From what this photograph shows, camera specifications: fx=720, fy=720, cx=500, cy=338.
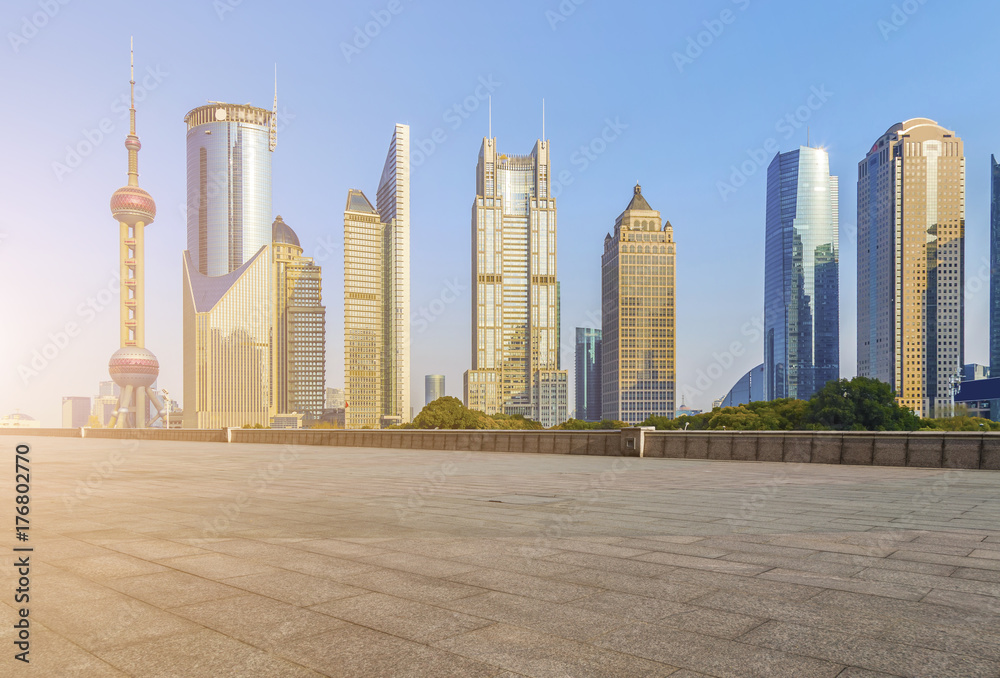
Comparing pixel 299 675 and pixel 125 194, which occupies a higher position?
pixel 125 194

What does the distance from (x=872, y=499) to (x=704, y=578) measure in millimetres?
6570

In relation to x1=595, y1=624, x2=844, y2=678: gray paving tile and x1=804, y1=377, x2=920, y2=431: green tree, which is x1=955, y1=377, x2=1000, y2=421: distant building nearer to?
x1=804, y1=377, x2=920, y2=431: green tree

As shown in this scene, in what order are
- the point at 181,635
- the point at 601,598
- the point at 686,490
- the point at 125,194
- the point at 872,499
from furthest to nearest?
1. the point at 125,194
2. the point at 686,490
3. the point at 872,499
4. the point at 601,598
5. the point at 181,635

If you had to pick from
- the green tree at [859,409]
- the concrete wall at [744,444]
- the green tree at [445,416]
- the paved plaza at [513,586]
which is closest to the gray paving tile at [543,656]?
the paved plaza at [513,586]

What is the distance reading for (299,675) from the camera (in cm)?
356

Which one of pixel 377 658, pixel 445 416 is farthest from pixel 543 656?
pixel 445 416

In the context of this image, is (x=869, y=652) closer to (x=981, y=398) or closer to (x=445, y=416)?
(x=445, y=416)

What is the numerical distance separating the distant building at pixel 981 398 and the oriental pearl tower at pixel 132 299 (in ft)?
670

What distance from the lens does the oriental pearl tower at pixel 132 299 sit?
185m

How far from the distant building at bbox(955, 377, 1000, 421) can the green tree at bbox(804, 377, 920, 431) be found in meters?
116

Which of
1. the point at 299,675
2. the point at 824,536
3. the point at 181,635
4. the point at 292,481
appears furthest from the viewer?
the point at 292,481

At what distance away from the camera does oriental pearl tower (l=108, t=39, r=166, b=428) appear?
607 ft

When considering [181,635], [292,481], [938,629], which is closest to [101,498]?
[292,481]

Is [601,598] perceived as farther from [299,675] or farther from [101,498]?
[101,498]
